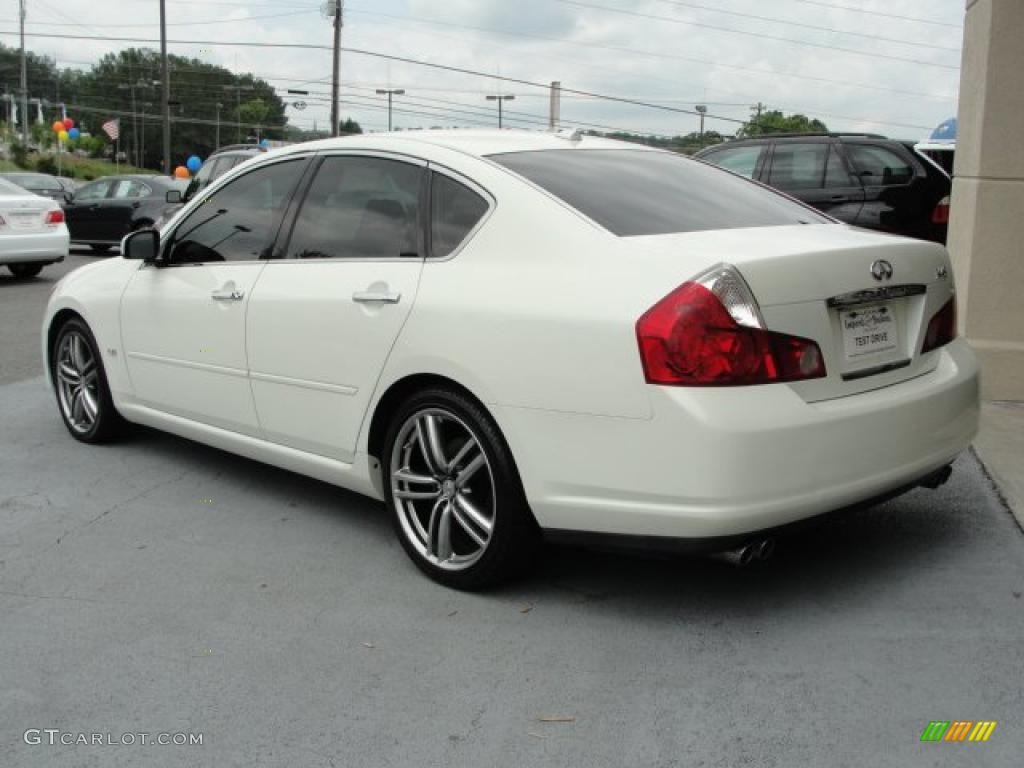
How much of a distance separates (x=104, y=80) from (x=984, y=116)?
142 metres

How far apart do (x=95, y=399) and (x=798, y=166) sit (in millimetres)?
7583

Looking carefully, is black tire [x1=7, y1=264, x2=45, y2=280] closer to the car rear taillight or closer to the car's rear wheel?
the car's rear wheel

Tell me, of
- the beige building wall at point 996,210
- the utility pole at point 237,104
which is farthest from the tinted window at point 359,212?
the utility pole at point 237,104

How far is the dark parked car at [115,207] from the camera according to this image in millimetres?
19312

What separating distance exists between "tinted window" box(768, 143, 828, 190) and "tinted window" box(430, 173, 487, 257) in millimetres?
7674

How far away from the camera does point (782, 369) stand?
10.9 ft

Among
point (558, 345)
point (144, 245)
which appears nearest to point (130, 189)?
point (144, 245)

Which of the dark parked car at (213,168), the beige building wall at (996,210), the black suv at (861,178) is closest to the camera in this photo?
the beige building wall at (996,210)

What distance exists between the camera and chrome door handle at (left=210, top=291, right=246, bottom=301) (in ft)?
15.6

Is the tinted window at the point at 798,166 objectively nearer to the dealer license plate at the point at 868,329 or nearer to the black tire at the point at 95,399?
the black tire at the point at 95,399

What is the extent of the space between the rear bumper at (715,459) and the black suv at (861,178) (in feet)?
24.2

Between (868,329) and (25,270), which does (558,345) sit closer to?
(868,329)

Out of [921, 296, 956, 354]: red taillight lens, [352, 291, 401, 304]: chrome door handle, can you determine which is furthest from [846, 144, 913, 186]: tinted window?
[352, 291, 401, 304]: chrome door handle

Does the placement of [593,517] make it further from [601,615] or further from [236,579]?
[236,579]
